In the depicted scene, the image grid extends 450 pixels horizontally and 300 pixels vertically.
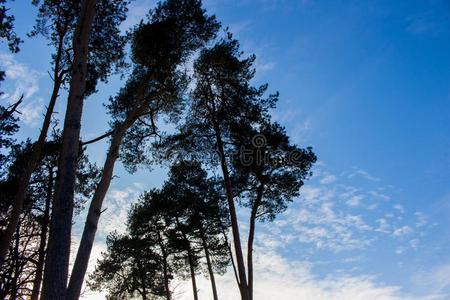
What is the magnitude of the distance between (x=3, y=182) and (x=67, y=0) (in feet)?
29.7

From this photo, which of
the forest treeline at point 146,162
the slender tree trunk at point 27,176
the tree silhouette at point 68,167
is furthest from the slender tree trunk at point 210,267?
the tree silhouette at point 68,167

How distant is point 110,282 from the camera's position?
2494 centimetres

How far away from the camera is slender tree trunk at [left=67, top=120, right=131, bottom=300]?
655cm


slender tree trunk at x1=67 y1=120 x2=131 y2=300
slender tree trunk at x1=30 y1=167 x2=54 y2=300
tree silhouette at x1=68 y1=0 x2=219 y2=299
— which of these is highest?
tree silhouette at x1=68 y1=0 x2=219 y2=299

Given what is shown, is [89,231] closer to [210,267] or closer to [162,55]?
[162,55]

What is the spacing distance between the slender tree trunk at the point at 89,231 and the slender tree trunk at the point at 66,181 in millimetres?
1304

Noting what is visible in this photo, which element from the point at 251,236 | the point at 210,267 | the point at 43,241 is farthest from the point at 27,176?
the point at 210,267

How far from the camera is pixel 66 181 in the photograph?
5961 mm

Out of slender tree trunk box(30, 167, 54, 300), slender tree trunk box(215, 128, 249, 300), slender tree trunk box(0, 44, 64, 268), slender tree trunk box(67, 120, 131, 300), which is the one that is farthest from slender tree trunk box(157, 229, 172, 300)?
slender tree trunk box(67, 120, 131, 300)

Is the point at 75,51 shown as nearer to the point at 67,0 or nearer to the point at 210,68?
the point at 67,0

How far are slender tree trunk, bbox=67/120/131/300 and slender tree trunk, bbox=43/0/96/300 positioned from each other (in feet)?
4.28

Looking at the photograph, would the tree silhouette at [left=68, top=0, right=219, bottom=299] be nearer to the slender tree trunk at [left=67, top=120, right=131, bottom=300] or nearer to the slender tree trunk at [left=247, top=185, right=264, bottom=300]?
the slender tree trunk at [left=67, top=120, right=131, bottom=300]

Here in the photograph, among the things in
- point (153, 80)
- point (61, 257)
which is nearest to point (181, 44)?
point (153, 80)

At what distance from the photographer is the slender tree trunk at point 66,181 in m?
5.26
